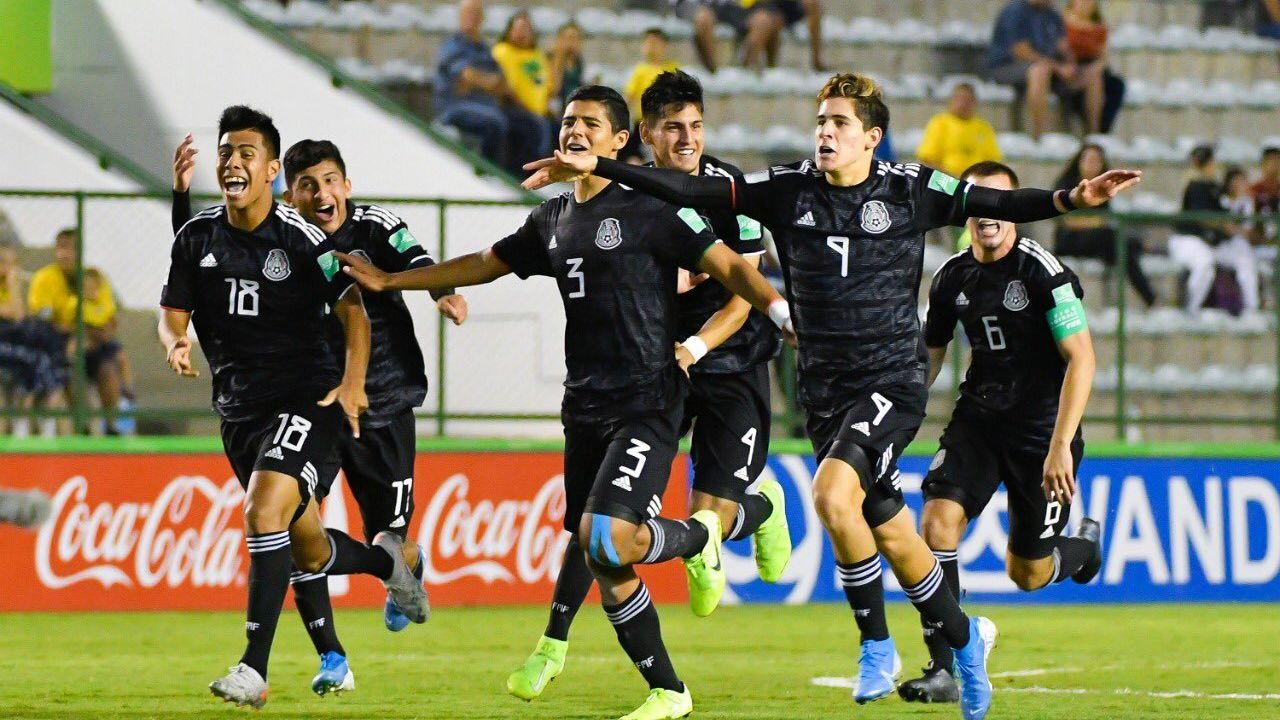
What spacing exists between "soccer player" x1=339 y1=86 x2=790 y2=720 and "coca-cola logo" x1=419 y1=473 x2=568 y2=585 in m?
5.81

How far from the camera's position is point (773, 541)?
8977 millimetres

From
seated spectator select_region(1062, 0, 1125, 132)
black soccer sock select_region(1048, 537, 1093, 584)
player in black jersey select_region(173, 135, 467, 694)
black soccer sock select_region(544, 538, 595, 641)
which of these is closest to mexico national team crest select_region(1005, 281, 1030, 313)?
black soccer sock select_region(1048, 537, 1093, 584)

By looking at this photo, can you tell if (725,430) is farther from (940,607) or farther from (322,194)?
(322,194)

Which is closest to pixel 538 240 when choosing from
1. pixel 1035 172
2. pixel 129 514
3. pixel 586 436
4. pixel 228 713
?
pixel 586 436

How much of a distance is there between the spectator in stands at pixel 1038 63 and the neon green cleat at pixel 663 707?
12120mm

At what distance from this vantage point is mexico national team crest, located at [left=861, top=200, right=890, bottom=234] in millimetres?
7551

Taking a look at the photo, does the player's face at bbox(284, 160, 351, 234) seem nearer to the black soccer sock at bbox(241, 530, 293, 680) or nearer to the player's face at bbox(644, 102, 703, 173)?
the player's face at bbox(644, 102, 703, 173)

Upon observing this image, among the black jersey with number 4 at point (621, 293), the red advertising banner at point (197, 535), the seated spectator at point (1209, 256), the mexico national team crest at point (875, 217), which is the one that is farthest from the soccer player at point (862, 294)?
the seated spectator at point (1209, 256)

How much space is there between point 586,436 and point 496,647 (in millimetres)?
3669

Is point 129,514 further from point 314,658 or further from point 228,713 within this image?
point 228,713

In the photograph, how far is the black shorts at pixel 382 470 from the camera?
30.1 ft

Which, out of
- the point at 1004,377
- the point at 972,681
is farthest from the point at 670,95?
the point at 972,681

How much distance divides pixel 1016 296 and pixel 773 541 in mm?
1496

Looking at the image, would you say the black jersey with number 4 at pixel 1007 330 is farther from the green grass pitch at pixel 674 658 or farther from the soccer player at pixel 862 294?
the green grass pitch at pixel 674 658
